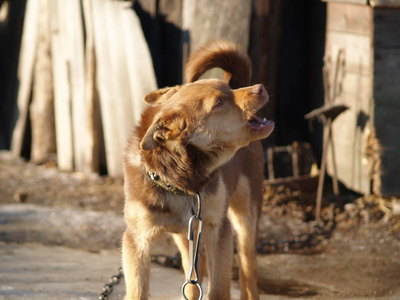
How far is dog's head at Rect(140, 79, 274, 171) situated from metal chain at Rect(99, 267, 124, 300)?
4.34 ft

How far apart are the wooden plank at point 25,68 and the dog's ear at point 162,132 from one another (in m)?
5.23

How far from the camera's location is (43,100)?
856 centimetres

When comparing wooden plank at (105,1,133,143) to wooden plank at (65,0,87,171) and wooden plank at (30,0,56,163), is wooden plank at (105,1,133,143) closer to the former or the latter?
wooden plank at (65,0,87,171)

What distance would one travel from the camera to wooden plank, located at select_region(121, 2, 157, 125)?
7.40 m

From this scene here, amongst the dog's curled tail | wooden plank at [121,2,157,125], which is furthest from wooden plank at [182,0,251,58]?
the dog's curled tail

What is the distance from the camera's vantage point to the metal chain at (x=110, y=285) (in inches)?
181

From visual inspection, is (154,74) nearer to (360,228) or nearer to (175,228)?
(360,228)

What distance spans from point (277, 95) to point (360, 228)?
1.91 meters

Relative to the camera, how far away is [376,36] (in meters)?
6.37

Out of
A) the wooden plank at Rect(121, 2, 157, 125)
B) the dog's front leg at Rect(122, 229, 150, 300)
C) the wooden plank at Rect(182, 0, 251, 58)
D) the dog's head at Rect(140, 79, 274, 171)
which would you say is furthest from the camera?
the wooden plank at Rect(121, 2, 157, 125)

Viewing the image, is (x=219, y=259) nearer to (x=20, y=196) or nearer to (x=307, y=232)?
(x=307, y=232)

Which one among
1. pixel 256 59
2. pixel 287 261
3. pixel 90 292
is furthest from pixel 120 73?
pixel 90 292

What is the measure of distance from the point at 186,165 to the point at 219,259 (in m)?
0.70

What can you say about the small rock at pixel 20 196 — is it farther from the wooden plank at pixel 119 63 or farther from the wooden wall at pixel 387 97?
the wooden wall at pixel 387 97
